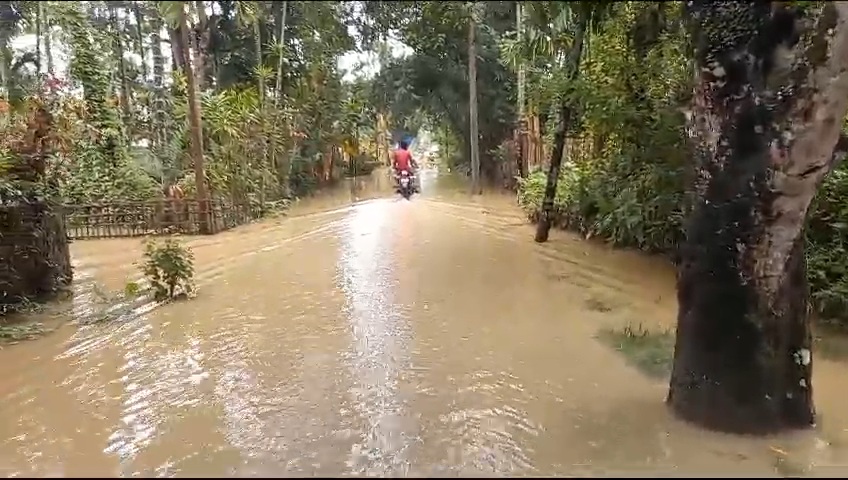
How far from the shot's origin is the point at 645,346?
513 centimetres

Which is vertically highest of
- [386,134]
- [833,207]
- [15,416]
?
[386,134]

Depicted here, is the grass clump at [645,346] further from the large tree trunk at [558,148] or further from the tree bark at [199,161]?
the tree bark at [199,161]

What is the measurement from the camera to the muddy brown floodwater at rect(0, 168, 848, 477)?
3215 millimetres

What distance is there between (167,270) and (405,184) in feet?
28.5

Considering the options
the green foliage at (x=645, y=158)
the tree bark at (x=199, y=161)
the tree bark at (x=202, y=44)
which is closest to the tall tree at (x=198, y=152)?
the tree bark at (x=199, y=161)

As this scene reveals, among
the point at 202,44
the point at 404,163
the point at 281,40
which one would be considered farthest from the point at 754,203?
the point at 404,163

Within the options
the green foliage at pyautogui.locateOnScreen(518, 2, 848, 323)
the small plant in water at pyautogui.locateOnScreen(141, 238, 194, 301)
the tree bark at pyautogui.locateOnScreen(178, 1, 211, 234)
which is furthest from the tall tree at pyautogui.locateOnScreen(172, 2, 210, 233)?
the green foliage at pyautogui.locateOnScreen(518, 2, 848, 323)

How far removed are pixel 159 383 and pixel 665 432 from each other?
3.02 meters

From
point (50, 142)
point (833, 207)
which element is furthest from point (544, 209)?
point (50, 142)

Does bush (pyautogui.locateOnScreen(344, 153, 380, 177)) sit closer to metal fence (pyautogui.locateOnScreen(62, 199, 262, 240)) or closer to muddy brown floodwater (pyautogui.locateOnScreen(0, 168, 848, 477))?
metal fence (pyautogui.locateOnScreen(62, 199, 262, 240))

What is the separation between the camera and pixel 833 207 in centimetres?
571

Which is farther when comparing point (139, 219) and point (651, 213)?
point (139, 219)

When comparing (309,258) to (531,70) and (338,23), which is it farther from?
(338,23)

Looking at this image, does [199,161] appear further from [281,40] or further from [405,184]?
[405,184]
